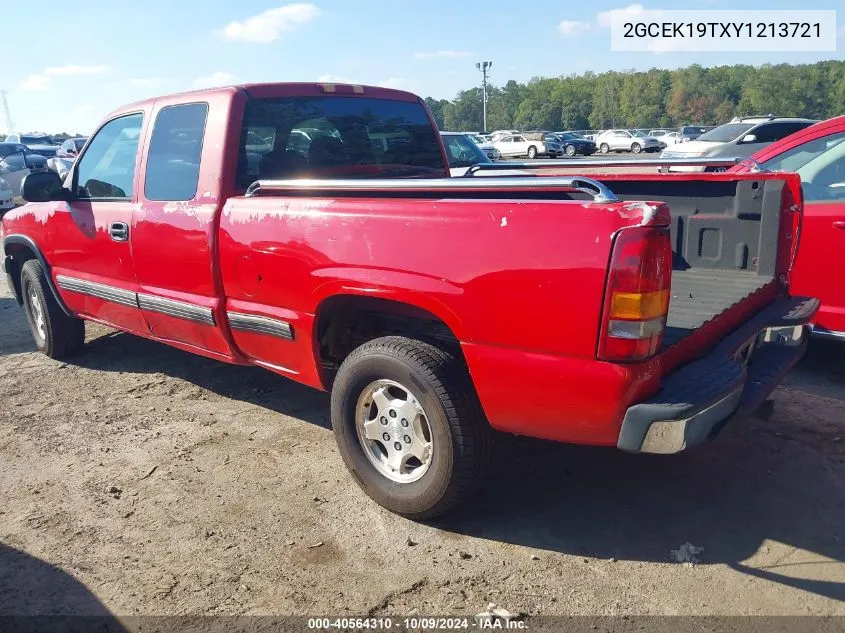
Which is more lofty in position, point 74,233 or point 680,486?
point 74,233

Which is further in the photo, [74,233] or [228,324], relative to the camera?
[74,233]

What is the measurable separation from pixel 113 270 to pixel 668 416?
3667mm

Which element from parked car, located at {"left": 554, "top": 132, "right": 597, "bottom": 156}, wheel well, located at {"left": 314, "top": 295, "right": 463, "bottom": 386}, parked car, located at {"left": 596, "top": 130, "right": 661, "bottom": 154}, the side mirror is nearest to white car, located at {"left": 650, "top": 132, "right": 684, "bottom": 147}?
parked car, located at {"left": 596, "top": 130, "right": 661, "bottom": 154}

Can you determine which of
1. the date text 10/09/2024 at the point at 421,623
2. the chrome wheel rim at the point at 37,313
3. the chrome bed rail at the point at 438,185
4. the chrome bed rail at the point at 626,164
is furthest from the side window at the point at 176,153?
the date text 10/09/2024 at the point at 421,623

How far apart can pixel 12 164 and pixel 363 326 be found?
1751 centimetres

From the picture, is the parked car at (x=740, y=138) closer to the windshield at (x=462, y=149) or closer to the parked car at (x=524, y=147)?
the windshield at (x=462, y=149)

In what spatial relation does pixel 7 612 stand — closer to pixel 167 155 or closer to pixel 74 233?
pixel 167 155

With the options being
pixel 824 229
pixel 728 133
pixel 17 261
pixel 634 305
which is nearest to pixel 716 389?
pixel 634 305

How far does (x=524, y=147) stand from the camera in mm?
43750

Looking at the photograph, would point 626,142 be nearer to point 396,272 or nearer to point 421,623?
point 396,272

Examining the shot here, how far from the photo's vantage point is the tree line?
8531 cm

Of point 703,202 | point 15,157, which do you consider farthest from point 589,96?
point 703,202

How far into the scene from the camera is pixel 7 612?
273 centimetres

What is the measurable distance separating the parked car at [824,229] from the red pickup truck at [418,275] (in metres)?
0.93
